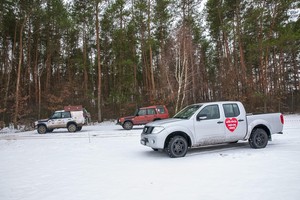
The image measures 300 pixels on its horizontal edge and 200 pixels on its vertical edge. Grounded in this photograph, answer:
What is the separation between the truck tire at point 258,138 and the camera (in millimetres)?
7823

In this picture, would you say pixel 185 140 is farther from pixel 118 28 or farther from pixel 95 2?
pixel 118 28

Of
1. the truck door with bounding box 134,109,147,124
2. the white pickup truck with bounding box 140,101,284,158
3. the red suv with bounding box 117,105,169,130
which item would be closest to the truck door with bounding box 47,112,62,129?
the red suv with bounding box 117,105,169,130

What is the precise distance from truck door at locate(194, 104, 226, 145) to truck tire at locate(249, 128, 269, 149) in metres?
1.20

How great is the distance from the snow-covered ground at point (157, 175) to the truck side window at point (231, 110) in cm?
129

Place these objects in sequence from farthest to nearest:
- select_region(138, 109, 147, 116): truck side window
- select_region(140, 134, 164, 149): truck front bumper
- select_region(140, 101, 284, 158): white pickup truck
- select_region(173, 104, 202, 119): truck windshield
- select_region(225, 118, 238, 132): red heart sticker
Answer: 1. select_region(138, 109, 147, 116): truck side window
2. select_region(173, 104, 202, 119): truck windshield
3. select_region(225, 118, 238, 132): red heart sticker
4. select_region(140, 101, 284, 158): white pickup truck
5. select_region(140, 134, 164, 149): truck front bumper

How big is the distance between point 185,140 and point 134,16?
76.5 feet

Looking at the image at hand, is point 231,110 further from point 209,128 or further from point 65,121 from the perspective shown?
point 65,121

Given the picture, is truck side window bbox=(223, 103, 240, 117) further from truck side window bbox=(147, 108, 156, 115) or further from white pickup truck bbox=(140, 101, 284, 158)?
truck side window bbox=(147, 108, 156, 115)

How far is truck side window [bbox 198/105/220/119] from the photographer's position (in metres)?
7.47

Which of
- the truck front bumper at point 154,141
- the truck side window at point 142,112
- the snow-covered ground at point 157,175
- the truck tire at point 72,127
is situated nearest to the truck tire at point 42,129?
the truck tire at point 72,127

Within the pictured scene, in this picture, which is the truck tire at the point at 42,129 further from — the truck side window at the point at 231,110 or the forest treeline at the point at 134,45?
the truck side window at the point at 231,110

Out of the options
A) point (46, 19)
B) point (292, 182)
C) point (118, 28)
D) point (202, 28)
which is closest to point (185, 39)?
point (202, 28)

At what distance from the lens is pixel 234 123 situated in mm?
7547

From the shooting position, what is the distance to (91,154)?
843cm
